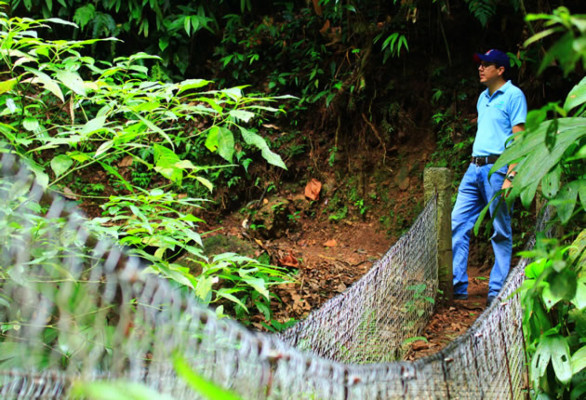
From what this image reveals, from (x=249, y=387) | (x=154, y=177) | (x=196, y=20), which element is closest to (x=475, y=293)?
(x=249, y=387)

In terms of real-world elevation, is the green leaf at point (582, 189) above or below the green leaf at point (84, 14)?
→ below

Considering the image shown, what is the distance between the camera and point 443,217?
359 centimetres

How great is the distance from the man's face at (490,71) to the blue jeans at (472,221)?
0.67 meters

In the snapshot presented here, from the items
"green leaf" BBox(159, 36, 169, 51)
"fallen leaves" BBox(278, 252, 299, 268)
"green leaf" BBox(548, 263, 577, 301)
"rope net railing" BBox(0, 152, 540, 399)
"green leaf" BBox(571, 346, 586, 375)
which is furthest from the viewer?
"green leaf" BBox(159, 36, 169, 51)

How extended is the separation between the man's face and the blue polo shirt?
0.10 meters

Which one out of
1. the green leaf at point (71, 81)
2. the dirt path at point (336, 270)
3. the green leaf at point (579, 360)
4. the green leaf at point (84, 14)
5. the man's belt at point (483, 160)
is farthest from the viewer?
the green leaf at point (84, 14)

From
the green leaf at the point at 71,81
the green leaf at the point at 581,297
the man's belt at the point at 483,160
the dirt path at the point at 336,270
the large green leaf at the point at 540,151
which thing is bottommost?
the dirt path at the point at 336,270

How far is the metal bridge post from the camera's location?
355 cm

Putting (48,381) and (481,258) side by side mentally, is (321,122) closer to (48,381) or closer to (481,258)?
(481,258)

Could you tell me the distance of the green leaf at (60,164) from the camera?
1.29 m

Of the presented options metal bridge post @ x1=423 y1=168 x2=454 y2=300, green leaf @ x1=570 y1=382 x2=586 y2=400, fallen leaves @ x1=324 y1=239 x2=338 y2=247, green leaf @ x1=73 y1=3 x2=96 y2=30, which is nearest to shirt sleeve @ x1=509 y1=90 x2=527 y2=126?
metal bridge post @ x1=423 y1=168 x2=454 y2=300

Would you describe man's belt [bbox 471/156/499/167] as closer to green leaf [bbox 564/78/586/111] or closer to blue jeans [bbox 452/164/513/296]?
blue jeans [bbox 452/164/513/296]

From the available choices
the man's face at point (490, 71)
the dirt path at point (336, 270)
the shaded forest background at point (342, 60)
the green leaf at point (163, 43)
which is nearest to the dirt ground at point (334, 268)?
the dirt path at point (336, 270)

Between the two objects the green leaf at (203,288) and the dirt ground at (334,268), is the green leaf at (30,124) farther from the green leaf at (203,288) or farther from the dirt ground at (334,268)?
the dirt ground at (334,268)
